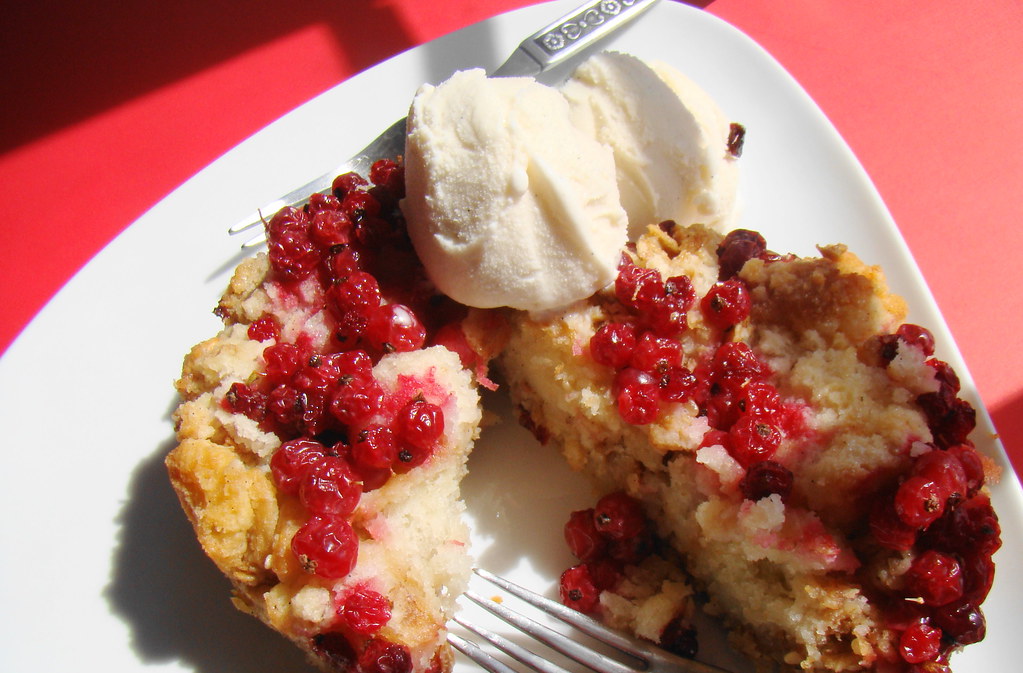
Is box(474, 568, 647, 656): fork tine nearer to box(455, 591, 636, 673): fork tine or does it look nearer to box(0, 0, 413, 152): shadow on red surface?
box(455, 591, 636, 673): fork tine

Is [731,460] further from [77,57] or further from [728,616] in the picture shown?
[77,57]

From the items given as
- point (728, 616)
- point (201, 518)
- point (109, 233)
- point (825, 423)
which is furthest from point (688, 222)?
point (109, 233)

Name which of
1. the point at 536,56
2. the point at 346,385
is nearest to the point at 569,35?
the point at 536,56

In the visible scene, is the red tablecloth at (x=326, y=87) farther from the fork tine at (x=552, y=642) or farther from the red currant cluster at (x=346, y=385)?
the fork tine at (x=552, y=642)

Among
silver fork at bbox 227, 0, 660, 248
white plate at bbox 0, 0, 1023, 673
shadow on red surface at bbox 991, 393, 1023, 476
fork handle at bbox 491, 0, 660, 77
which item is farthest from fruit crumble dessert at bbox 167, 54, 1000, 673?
shadow on red surface at bbox 991, 393, 1023, 476

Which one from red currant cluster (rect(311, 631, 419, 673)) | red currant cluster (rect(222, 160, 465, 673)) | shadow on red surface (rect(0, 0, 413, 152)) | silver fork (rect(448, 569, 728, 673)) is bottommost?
silver fork (rect(448, 569, 728, 673))

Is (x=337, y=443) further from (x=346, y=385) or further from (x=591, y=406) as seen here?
(x=591, y=406)
